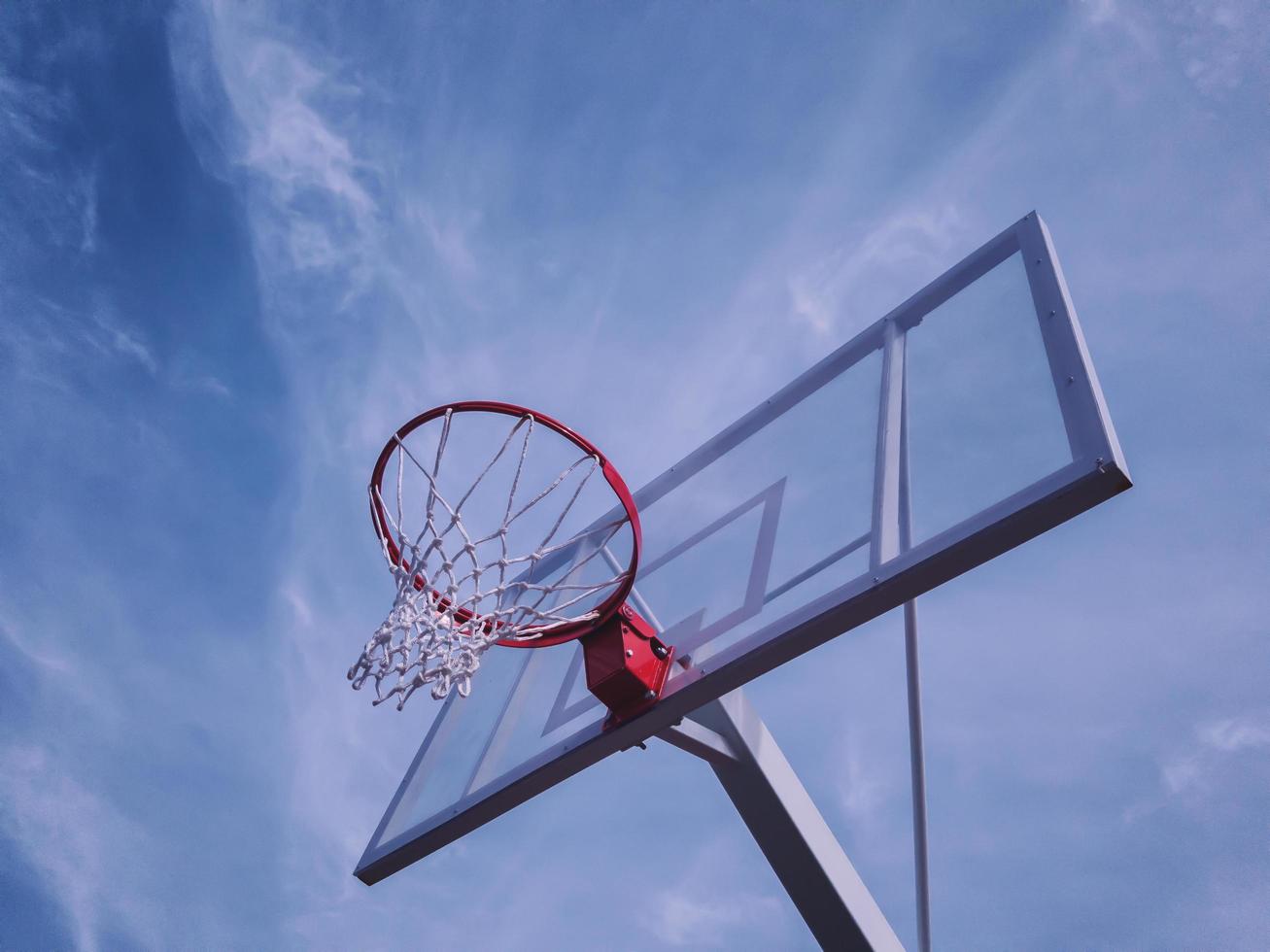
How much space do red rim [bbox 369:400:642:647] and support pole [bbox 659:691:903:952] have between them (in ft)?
1.41

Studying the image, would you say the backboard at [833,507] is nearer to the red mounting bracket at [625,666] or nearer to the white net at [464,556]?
the red mounting bracket at [625,666]

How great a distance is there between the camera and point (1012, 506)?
2.27 m

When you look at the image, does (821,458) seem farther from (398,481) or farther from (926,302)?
(398,481)

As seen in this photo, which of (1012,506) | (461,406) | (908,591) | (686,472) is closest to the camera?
(1012,506)

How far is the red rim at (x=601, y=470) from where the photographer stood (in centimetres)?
296

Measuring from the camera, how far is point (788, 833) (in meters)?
3.06

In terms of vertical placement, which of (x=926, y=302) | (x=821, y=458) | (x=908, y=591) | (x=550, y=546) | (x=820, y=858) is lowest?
(x=820, y=858)

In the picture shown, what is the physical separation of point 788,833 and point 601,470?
1.22m

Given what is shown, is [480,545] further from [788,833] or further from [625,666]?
[788,833]

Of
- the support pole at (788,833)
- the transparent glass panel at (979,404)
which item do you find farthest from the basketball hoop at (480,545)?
the transparent glass panel at (979,404)

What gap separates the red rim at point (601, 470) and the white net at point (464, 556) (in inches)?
0.6

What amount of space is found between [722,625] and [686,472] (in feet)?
2.77

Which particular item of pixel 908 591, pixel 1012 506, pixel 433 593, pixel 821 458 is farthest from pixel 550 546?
pixel 1012 506

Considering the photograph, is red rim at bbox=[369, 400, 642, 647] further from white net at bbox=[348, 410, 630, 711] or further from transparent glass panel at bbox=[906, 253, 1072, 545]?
transparent glass panel at bbox=[906, 253, 1072, 545]
